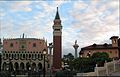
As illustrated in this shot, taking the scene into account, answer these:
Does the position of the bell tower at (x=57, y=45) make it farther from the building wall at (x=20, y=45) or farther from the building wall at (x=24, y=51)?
the building wall at (x=20, y=45)

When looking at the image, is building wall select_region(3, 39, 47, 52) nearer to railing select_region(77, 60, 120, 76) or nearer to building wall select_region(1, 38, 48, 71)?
building wall select_region(1, 38, 48, 71)

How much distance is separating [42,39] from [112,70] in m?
87.5

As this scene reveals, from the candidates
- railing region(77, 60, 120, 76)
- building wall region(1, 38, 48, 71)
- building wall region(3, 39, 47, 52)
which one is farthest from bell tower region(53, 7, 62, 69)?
A: railing region(77, 60, 120, 76)

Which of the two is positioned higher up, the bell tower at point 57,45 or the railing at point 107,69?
the bell tower at point 57,45

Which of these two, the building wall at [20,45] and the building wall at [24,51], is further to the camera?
the building wall at [20,45]

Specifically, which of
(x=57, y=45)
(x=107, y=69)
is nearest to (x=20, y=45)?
(x=57, y=45)

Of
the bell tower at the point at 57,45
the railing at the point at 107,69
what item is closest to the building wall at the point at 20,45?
the bell tower at the point at 57,45

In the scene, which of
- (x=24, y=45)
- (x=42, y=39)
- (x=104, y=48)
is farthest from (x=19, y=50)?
(x=104, y=48)

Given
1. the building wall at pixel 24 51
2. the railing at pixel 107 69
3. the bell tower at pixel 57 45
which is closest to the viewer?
the railing at pixel 107 69

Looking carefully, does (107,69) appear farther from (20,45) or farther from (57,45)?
(20,45)

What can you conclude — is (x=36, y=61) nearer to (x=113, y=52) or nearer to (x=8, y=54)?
(x=8, y=54)

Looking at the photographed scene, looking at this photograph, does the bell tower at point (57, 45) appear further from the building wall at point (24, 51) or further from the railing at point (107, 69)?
the railing at point (107, 69)

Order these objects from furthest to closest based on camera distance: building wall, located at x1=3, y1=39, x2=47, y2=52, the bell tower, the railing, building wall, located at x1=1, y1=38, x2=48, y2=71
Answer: building wall, located at x1=3, y1=39, x2=47, y2=52, building wall, located at x1=1, y1=38, x2=48, y2=71, the bell tower, the railing

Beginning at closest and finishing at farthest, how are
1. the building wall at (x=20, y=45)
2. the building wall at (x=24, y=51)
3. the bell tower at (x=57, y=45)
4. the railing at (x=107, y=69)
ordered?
the railing at (x=107, y=69) < the bell tower at (x=57, y=45) < the building wall at (x=24, y=51) < the building wall at (x=20, y=45)
